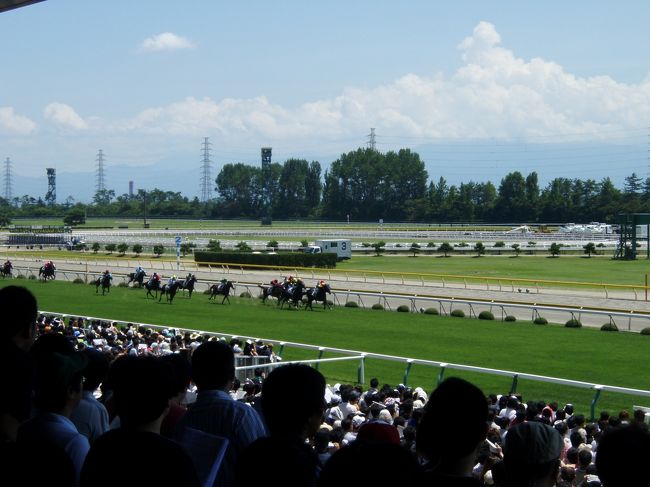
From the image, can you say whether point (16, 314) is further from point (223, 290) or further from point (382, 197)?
point (382, 197)

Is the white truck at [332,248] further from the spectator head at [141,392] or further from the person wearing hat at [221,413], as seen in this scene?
the spectator head at [141,392]

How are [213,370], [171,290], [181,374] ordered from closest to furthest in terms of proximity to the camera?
[213,370] → [181,374] → [171,290]

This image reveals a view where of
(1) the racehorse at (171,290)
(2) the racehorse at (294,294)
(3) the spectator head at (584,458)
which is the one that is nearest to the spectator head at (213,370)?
(3) the spectator head at (584,458)

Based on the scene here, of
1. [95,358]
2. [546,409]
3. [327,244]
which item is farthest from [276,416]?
[327,244]

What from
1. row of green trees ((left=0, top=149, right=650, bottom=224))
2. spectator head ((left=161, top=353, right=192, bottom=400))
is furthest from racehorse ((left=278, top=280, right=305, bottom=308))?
row of green trees ((left=0, top=149, right=650, bottom=224))

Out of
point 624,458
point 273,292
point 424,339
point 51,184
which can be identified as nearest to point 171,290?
point 273,292

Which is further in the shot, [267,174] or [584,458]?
[267,174]

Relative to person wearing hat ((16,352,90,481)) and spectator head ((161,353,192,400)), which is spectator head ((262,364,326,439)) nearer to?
person wearing hat ((16,352,90,481))
